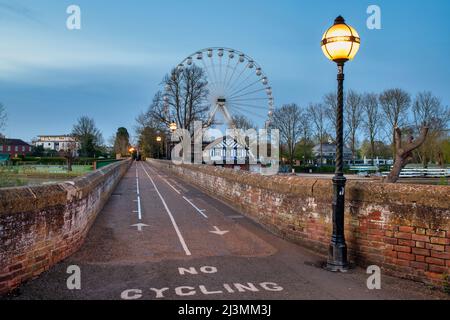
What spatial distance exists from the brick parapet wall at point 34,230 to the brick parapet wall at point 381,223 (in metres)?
4.86

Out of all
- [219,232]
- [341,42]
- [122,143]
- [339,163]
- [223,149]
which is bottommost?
[219,232]

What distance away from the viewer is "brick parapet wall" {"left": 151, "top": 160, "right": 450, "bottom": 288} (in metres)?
6.23

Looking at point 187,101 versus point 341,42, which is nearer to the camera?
point 341,42

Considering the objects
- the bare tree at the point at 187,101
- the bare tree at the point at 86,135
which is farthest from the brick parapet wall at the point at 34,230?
the bare tree at the point at 86,135

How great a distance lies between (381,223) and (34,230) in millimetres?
5710

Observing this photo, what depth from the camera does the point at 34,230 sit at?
21.3 ft

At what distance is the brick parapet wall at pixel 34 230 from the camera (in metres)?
5.84

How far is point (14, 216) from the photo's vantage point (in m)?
6.01

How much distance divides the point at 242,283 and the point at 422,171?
4698cm

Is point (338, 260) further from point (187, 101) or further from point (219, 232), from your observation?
Result: point (187, 101)

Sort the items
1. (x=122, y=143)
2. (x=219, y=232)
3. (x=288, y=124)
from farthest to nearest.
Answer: (x=122, y=143)
(x=288, y=124)
(x=219, y=232)

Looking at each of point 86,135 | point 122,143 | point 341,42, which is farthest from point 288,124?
point 122,143
